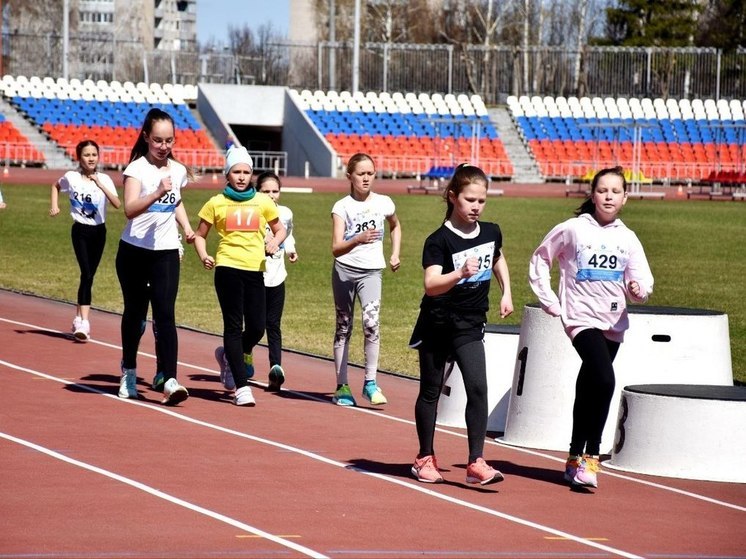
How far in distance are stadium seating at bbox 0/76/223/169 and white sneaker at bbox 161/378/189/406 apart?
147ft

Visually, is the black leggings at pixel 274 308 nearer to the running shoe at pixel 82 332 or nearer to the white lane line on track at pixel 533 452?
the white lane line on track at pixel 533 452

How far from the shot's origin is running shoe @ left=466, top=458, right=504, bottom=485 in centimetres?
820

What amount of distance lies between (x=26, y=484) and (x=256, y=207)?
3.65 m

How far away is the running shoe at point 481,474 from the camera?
8.20 metres

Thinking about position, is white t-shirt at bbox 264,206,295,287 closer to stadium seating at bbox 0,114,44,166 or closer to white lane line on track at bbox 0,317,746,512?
white lane line on track at bbox 0,317,746,512

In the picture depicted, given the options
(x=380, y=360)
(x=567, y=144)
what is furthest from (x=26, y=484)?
(x=567, y=144)

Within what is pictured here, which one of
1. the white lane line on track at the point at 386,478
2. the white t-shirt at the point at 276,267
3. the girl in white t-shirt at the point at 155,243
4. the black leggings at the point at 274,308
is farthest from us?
the white t-shirt at the point at 276,267

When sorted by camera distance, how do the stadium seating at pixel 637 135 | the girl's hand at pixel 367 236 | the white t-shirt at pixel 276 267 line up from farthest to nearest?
the stadium seating at pixel 637 135 < the white t-shirt at pixel 276 267 < the girl's hand at pixel 367 236

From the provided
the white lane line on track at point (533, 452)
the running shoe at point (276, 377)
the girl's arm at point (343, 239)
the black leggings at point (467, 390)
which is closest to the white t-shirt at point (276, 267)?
the running shoe at point (276, 377)

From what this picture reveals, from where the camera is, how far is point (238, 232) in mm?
11008

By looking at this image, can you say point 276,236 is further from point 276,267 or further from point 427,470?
point 427,470

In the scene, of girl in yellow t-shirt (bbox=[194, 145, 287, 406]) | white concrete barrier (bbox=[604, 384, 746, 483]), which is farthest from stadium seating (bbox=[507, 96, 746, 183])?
white concrete barrier (bbox=[604, 384, 746, 483])

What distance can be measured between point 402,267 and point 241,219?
42.1ft

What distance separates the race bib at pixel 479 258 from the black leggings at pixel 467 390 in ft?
1.20
